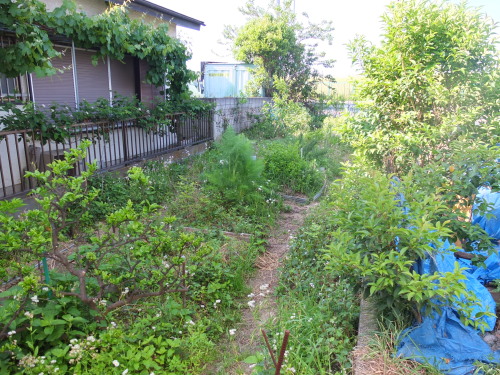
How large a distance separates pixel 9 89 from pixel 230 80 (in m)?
12.0

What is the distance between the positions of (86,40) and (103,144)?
1.85 m

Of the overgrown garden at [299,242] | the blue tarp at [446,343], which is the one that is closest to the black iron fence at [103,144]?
the overgrown garden at [299,242]

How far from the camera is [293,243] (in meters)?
4.50

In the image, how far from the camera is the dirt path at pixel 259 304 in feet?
9.04

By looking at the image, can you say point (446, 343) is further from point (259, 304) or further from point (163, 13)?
point (163, 13)

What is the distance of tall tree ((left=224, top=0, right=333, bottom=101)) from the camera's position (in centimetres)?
1507

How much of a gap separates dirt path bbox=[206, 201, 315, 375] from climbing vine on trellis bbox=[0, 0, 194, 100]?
3693 millimetres

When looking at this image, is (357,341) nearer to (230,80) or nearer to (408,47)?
(408,47)

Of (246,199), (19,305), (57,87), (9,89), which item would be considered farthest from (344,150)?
(19,305)

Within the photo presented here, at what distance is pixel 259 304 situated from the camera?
11.5 feet

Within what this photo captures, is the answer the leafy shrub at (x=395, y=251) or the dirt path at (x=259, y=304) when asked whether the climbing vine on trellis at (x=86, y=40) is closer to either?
the dirt path at (x=259, y=304)

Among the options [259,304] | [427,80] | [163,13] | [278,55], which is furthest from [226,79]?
[259,304]

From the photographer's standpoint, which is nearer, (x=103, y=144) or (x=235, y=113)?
(x=103, y=144)

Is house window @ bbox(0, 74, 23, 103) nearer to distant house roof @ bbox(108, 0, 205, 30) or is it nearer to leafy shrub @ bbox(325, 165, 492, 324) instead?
distant house roof @ bbox(108, 0, 205, 30)
